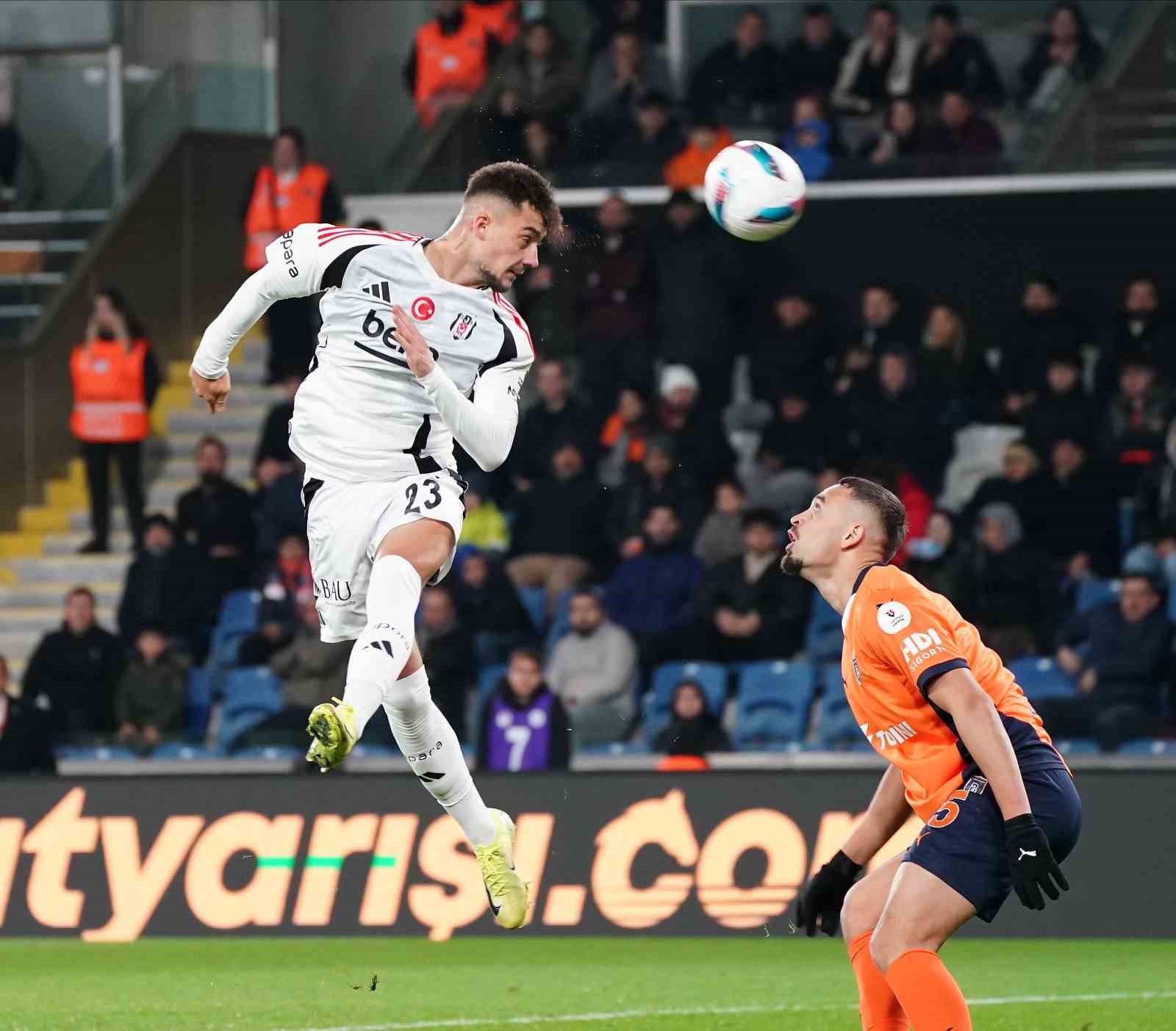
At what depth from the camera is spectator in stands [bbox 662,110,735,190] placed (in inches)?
634

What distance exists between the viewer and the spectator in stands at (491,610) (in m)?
13.7

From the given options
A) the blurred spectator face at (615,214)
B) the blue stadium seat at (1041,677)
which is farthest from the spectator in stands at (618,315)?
the blue stadium seat at (1041,677)

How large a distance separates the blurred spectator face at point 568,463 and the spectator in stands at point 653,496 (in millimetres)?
301

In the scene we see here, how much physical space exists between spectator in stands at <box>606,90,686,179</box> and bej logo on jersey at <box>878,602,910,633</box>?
11028mm

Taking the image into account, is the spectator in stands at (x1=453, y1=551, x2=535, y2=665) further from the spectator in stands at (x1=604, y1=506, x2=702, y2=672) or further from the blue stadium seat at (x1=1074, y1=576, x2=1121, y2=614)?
the blue stadium seat at (x1=1074, y1=576, x2=1121, y2=614)

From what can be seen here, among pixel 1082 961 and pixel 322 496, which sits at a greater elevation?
pixel 322 496

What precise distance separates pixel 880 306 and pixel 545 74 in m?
3.27

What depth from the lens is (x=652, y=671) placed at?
43.9 feet

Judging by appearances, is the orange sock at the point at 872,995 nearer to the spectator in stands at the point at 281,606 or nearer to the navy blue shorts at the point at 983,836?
the navy blue shorts at the point at 983,836

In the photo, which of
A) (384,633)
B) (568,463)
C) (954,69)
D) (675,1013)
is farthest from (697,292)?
(384,633)

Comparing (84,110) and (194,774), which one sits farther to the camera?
(84,110)

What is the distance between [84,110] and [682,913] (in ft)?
34.7

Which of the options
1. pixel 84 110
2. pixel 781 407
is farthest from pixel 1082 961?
pixel 84 110

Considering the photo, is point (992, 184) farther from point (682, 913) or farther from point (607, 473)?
point (682, 913)
